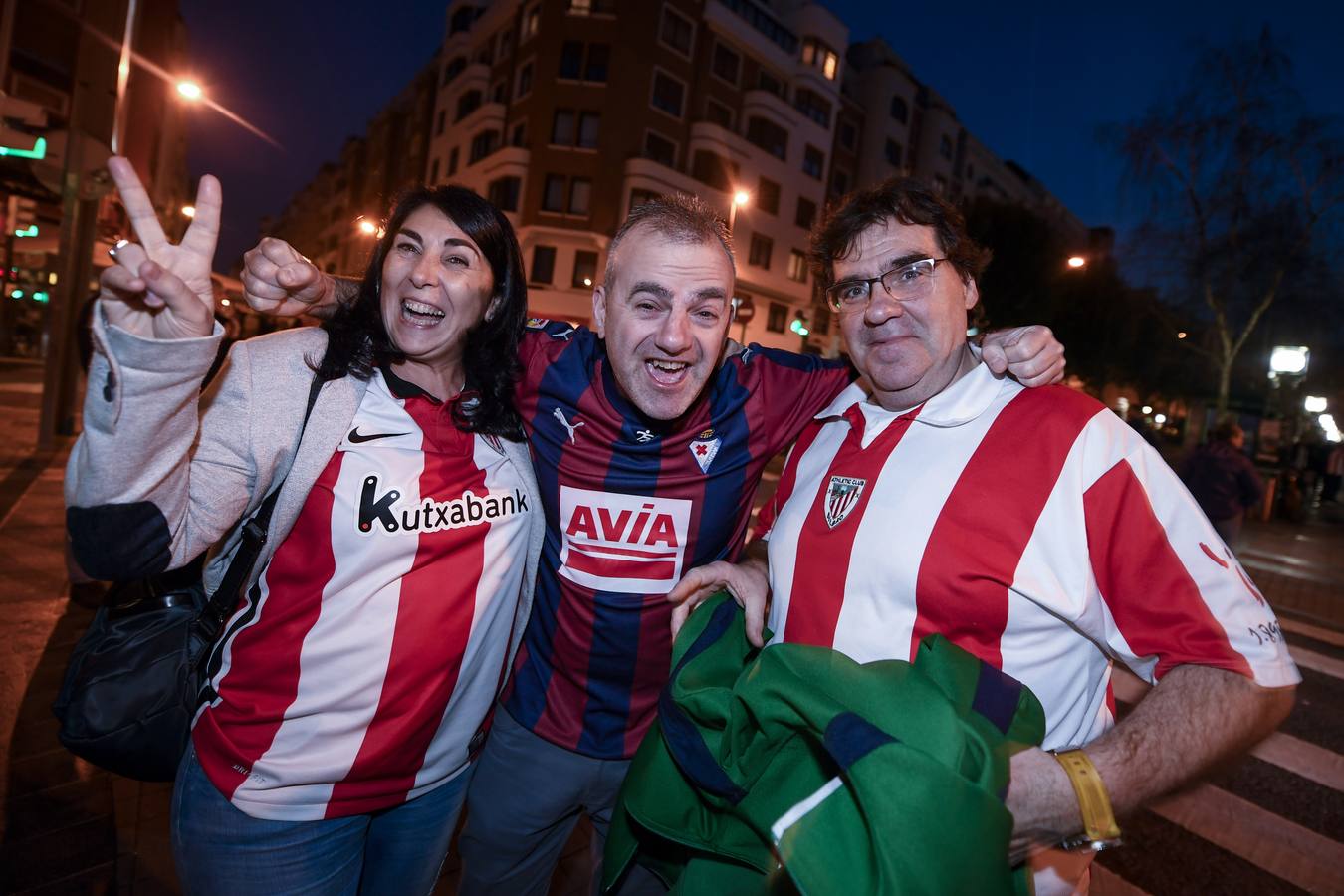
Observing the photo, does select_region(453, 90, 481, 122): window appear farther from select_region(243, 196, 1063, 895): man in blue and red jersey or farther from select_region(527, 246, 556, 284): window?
select_region(243, 196, 1063, 895): man in blue and red jersey

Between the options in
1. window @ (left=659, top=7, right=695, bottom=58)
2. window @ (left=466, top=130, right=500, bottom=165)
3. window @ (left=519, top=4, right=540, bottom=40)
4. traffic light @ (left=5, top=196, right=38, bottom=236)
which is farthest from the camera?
window @ (left=466, top=130, right=500, bottom=165)

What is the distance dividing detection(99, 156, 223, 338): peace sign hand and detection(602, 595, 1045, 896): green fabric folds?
132 cm

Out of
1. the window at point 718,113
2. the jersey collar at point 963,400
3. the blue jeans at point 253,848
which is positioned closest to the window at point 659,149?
the window at point 718,113

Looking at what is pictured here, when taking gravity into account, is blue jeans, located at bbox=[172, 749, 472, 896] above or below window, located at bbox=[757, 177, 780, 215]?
below

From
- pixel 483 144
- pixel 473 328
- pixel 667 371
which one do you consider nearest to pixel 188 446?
pixel 473 328

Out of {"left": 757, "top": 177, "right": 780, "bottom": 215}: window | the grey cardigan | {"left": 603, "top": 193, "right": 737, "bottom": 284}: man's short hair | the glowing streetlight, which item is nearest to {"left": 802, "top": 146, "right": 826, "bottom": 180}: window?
{"left": 757, "top": 177, "right": 780, "bottom": 215}: window

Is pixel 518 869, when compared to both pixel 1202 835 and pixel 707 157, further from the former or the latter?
pixel 707 157

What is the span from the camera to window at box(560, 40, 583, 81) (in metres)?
28.2

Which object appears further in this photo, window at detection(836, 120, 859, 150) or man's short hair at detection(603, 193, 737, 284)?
window at detection(836, 120, 859, 150)

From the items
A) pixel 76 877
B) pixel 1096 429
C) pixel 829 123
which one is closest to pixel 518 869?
pixel 76 877

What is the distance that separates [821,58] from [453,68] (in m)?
19.4

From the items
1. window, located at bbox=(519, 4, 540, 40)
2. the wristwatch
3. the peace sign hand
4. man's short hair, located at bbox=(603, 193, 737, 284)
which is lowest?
the wristwatch

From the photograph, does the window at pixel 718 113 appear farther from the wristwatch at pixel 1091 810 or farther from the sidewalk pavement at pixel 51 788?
the wristwatch at pixel 1091 810

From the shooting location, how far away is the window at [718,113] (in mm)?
30406
